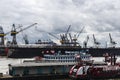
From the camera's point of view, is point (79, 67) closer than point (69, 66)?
Yes

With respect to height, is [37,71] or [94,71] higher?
[37,71]

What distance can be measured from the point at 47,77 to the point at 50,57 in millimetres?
43283

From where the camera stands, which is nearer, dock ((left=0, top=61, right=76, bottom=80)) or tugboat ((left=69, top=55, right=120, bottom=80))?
tugboat ((left=69, top=55, right=120, bottom=80))

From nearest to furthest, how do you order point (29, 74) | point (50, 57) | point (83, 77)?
1. point (83, 77)
2. point (29, 74)
3. point (50, 57)

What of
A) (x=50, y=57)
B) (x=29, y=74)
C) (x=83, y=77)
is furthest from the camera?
(x=50, y=57)

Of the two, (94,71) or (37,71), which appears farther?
(37,71)

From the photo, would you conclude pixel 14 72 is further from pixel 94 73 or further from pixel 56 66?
pixel 94 73

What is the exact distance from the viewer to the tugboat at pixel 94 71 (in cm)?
8788

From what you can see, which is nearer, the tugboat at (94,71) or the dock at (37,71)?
the tugboat at (94,71)

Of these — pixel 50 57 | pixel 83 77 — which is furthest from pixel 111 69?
pixel 50 57

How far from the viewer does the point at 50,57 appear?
136 metres

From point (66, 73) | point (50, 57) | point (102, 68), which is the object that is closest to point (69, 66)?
point (66, 73)

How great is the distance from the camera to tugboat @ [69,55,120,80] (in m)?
87.9

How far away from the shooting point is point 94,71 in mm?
91125
